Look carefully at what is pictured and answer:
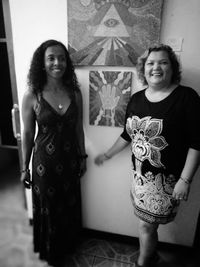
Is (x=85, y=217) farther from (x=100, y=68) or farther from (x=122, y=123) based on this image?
(x=100, y=68)

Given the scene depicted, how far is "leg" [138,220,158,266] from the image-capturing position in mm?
1457

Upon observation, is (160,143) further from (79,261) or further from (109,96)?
(79,261)

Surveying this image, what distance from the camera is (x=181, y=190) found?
124cm

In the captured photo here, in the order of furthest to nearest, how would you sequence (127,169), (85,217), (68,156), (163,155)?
(85,217) → (127,169) → (68,156) → (163,155)

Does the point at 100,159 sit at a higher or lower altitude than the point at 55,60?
lower

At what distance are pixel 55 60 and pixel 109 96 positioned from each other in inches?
17.4

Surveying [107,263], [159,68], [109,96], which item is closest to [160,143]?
[159,68]

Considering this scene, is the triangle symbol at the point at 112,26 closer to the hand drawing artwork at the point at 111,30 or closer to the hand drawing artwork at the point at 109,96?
the hand drawing artwork at the point at 111,30

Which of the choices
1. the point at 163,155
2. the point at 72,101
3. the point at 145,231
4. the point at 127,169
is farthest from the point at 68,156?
the point at 145,231

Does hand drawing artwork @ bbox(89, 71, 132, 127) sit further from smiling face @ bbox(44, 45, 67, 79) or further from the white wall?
smiling face @ bbox(44, 45, 67, 79)

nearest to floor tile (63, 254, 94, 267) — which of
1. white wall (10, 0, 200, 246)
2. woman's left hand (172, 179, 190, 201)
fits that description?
white wall (10, 0, 200, 246)

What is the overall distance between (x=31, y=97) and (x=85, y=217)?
1.13 metres

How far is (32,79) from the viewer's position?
138cm

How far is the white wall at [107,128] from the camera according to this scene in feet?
4.42
